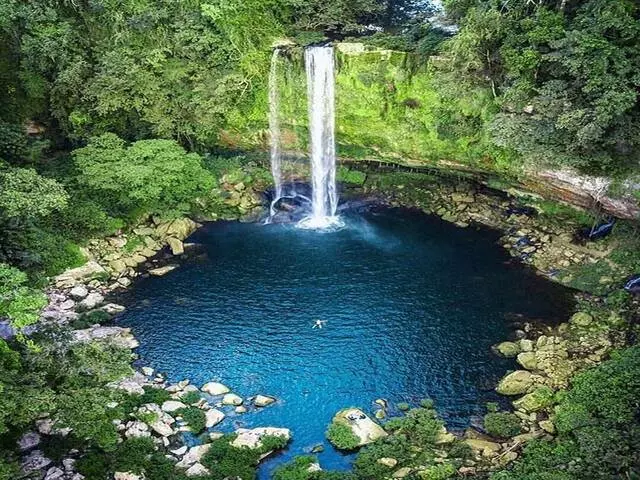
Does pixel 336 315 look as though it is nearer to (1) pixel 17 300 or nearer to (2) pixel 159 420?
(2) pixel 159 420

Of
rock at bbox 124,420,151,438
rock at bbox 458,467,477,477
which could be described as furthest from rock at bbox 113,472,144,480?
rock at bbox 458,467,477,477

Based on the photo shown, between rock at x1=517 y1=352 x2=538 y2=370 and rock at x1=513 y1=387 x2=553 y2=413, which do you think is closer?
rock at x1=513 y1=387 x2=553 y2=413

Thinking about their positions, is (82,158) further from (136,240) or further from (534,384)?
(534,384)

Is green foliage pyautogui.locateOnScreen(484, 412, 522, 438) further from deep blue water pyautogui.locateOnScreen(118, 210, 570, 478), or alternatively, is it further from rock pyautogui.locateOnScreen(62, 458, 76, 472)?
rock pyautogui.locateOnScreen(62, 458, 76, 472)

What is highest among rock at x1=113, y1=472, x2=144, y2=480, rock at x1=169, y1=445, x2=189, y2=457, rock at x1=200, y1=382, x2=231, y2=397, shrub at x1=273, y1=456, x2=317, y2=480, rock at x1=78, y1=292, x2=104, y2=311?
rock at x1=78, y1=292, x2=104, y2=311

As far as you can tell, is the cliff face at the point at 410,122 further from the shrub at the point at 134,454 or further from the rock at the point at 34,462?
the rock at the point at 34,462

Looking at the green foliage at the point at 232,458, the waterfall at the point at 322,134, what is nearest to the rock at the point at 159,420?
the green foliage at the point at 232,458

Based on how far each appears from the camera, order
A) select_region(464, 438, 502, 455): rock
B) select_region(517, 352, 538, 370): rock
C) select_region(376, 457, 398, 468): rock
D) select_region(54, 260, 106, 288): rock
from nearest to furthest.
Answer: select_region(376, 457, 398, 468): rock, select_region(464, 438, 502, 455): rock, select_region(517, 352, 538, 370): rock, select_region(54, 260, 106, 288): rock

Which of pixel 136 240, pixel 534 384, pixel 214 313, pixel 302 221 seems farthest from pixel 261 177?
pixel 534 384
